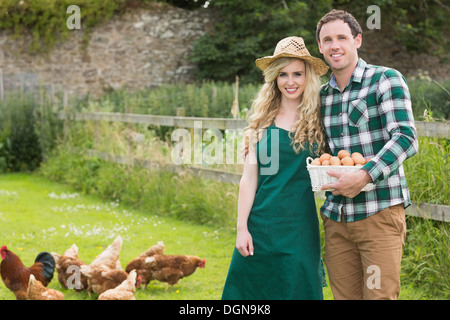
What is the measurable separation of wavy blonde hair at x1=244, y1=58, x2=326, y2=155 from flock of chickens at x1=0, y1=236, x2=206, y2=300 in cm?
186

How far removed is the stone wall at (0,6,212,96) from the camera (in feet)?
51.4

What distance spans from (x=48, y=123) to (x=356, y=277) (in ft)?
33.1

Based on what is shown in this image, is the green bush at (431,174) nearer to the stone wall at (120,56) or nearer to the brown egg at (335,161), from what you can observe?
the brown egg at (335,161)

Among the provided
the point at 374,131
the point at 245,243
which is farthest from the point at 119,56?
the point at 374,131

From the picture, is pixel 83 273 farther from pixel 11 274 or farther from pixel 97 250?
pixel 97 250

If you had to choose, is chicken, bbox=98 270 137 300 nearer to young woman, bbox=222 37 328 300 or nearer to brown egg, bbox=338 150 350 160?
young woman, bbox=222 37 328 300

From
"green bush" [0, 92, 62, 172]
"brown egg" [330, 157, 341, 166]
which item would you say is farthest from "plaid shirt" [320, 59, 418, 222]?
"green bush" [0, 92, 62, 172]

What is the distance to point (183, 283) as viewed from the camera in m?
5.21

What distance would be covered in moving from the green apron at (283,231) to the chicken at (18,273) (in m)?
2.38

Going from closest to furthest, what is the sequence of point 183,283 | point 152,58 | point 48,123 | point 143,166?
point 183,283 < point 143,166 < point 48,123 < point 152,58

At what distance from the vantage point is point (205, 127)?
7.55m

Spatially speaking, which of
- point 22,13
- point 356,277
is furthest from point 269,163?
point 22,13

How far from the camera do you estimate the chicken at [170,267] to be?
4906 mm

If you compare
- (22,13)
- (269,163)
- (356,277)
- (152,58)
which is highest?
(22,13)
